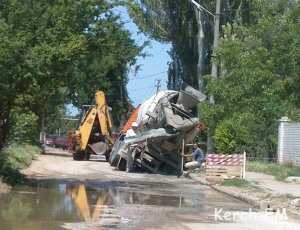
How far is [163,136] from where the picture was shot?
31.3m

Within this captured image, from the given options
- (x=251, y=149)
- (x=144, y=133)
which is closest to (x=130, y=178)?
(x=144, y=133)

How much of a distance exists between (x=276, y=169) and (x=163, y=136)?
566cm

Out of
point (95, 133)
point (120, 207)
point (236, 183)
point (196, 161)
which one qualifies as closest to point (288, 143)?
point (196, 161)

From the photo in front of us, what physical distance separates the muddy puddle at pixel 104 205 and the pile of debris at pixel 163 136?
23.1 ft

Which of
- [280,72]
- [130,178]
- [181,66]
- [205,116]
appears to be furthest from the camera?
[181,66]

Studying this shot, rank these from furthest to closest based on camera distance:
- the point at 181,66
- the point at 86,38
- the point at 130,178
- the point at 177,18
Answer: the point at 181,66 < the point at 177,18 < the point at 130,178 < the point at 86,38

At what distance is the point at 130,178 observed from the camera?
28.4 metres

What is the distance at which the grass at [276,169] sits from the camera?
3001cm

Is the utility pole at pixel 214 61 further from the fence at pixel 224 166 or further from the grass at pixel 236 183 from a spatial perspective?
the grass at pixel 236 183

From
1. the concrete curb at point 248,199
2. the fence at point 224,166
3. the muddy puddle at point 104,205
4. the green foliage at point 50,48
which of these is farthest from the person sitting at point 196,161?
the green foliage at point 50,48

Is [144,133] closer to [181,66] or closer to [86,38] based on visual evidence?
[86,38]

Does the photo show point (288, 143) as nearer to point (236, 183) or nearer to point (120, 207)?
point (236, 183)

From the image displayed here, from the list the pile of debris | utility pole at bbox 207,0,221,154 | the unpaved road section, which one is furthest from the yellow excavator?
the unpaved road section

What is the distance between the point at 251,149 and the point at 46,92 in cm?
1874
